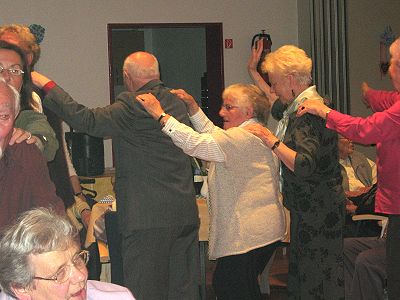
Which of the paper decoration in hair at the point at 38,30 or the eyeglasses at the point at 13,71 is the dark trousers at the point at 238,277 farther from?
the paper decoration in hair at the point at 38,30

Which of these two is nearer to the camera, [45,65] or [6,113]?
[6,113]

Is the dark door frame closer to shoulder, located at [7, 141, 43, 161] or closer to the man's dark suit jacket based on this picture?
the man's dark suit jacket

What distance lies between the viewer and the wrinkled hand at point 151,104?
386 cm

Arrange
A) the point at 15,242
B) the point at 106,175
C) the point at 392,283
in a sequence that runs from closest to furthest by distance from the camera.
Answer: the point at 15,242, the point at 392,283, the point at 106,175

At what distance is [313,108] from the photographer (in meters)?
3.90

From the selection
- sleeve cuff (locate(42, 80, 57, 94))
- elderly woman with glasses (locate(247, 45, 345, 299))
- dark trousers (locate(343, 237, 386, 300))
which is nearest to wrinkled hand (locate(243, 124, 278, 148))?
elderly woman with glasses (locate(247, 45, 345, 299))

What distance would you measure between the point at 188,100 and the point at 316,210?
952 millimetres

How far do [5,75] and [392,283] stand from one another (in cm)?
210

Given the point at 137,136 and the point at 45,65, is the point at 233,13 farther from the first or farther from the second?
the point at 137,136

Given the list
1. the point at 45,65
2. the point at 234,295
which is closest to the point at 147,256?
the point at 234,295

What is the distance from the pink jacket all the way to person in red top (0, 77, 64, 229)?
1.53 m

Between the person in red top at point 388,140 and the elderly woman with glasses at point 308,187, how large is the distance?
0.18 metres

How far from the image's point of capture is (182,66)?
1220 cm

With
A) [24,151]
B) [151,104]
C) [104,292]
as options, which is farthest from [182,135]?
[104,292]
